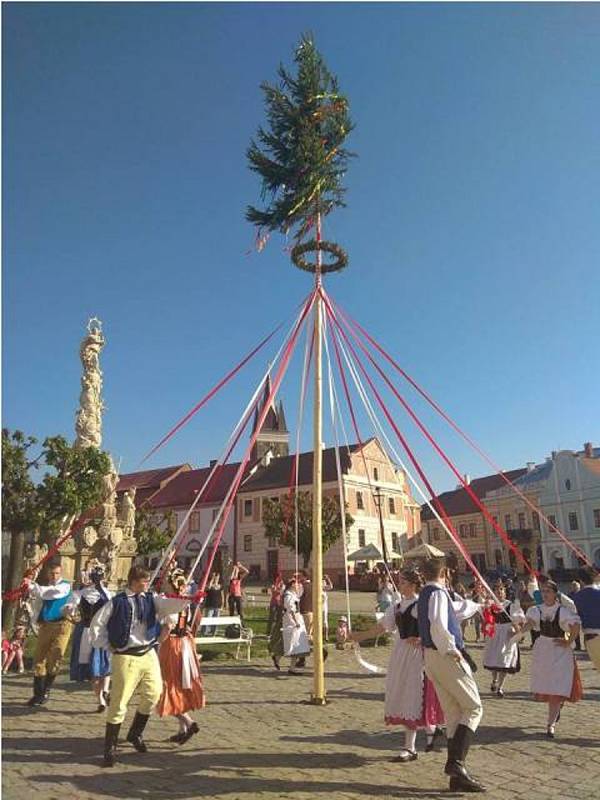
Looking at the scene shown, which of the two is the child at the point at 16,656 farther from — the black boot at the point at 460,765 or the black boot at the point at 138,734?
the black boot at the point at 460,765

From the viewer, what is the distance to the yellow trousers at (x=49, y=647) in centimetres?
836

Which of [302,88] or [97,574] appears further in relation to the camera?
[302,88]

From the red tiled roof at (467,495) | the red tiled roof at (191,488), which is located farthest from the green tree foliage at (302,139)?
the red tiled roof at (467,495)

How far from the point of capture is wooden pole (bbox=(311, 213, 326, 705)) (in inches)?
337

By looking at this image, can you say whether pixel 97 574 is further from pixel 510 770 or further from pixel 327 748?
pixel 510 770

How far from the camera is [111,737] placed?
5840mm

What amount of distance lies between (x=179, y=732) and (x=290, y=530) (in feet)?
84.7

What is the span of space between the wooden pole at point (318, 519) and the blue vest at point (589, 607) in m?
3.30

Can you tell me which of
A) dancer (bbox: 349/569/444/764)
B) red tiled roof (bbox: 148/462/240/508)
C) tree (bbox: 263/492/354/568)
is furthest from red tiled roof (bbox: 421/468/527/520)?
dancer (bbox: 349/569/444/764)

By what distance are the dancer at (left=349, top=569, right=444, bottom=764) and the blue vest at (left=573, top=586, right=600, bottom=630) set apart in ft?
7.18

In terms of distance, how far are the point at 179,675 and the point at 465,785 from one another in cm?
319

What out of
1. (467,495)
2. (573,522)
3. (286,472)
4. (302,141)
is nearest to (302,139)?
(302,141)

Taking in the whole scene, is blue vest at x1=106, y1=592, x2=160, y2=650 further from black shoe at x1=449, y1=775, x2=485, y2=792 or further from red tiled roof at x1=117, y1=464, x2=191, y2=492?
red tiled roof at x1=117, y1=464, x2=191, y2=492

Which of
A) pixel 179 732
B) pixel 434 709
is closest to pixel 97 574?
pixel 179 732
